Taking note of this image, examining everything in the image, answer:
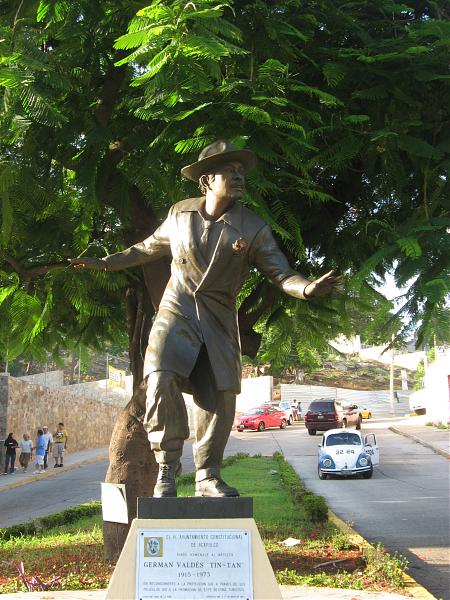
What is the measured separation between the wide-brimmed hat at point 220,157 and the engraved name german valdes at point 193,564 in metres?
2.23

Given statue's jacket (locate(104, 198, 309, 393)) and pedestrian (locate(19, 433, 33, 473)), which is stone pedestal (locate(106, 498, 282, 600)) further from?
pedestrian (locate(19, 433, 33, 473))

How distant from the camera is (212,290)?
489 cm

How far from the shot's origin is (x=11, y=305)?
660 centimetres

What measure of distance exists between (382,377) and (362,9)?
2642 inches

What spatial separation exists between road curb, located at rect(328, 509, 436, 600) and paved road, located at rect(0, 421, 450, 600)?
1.47 ft

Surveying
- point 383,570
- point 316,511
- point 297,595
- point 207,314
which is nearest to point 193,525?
point 207,314

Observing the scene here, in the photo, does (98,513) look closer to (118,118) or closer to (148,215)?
(148,215)

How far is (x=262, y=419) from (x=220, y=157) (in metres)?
38.3

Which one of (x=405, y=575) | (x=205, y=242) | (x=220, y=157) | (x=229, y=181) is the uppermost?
(x=220, y=157)

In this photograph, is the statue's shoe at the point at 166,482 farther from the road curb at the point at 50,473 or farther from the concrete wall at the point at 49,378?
the concrete wall at the point at 49,378

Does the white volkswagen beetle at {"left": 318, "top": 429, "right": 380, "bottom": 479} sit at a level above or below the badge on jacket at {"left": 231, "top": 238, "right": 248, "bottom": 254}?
below

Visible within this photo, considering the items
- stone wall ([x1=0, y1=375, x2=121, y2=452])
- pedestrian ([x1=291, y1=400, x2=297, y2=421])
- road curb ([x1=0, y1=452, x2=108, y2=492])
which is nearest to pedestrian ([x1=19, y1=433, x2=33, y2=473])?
stone wall ([x1=0, y1=375, x2=121, y2=452])

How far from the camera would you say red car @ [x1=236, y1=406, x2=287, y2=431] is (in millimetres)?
42312

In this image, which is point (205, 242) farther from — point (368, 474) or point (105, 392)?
point (105, 392)
